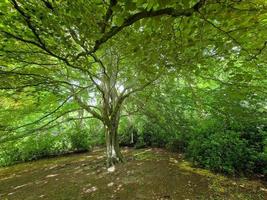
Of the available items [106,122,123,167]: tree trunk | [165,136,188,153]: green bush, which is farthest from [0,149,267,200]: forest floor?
[165,136,188,153]: green bush

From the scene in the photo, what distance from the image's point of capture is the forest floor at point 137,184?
3079 millimetres

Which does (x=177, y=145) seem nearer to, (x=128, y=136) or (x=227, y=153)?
(x=227, y=153)

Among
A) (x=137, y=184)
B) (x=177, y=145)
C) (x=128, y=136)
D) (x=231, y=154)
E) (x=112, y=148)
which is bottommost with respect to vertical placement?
(x=137, y=184)

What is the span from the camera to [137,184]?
348 centimetres

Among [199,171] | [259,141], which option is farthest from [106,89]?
[259,141]

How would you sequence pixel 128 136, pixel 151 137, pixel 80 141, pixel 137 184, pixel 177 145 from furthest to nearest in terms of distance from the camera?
pixel 80 141
pixel 128 136
pixel 151 137
pixel 177 145
pixel 137 184

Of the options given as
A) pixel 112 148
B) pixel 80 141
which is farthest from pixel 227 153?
pixel 80 141

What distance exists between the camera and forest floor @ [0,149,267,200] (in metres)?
3.08

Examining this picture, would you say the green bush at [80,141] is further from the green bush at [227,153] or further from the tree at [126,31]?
the green bush at [227,153]

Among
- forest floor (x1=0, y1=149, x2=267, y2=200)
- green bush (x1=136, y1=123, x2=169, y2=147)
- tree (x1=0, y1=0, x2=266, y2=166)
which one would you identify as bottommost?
forest floor (x1=0, y1=149, x2=267, y2=200)

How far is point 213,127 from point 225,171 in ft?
2.94

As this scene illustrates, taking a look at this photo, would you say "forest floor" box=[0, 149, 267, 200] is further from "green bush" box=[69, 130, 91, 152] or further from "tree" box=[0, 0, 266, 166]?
"green bush" box=[69, 130, 91, 152]

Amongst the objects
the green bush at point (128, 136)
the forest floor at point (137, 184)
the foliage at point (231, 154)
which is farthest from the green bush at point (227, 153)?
the green bush at point (128, 136)

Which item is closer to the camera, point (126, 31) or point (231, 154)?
point (126, 31)
